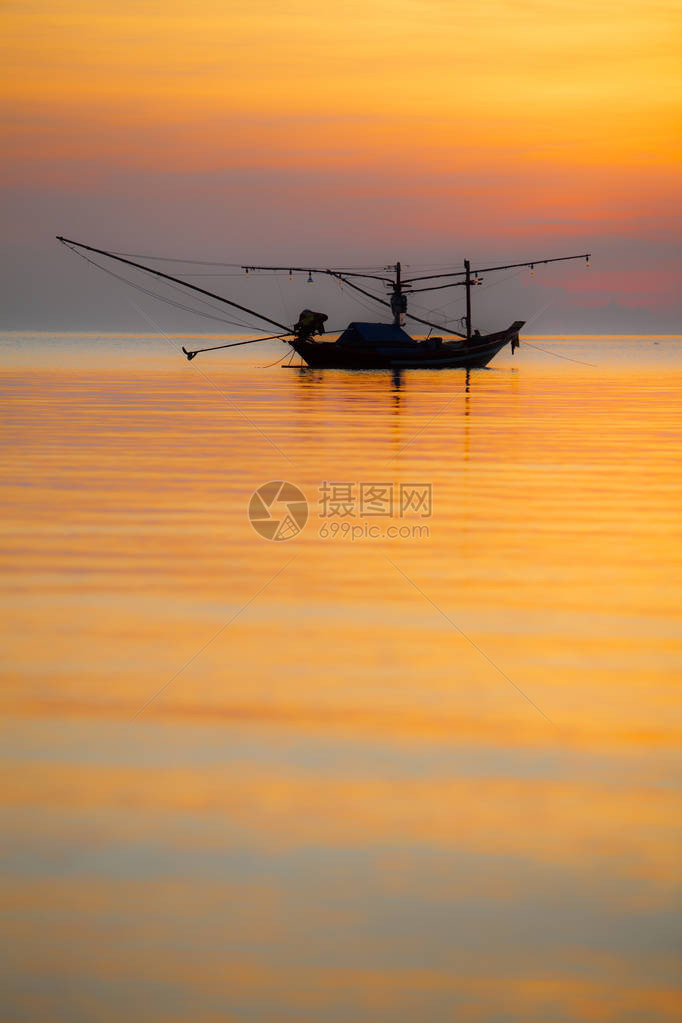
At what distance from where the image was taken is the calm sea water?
15.6ft

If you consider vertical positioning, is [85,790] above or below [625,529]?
below

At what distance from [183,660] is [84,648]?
0.83 meters

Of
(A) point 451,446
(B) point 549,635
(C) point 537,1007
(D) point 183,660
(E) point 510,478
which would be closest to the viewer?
(C) point 537,1007

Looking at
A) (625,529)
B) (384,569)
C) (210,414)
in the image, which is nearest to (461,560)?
(384,569)

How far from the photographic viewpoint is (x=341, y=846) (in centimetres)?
580

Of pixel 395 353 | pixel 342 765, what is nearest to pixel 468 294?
pixel 395 353

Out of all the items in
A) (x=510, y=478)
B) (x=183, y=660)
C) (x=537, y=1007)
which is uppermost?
(x=510, y=478)

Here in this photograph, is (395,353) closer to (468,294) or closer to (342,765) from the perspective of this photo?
(468,294)

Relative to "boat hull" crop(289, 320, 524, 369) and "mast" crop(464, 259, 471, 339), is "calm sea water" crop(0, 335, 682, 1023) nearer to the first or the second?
"boat hull" crop(289, 320, 524, 369)

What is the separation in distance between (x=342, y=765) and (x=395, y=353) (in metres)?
63.7

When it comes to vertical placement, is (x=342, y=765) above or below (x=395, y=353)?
below

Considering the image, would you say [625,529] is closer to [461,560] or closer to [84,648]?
[461,560]

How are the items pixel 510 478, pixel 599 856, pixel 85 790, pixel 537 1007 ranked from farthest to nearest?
1. pixel 510 478
2. pixel 85 790
3. pixel 599 856
4. pixel 537 1007

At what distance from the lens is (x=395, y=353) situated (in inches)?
2741
